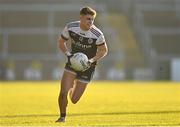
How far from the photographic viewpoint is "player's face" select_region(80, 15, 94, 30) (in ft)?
33.8

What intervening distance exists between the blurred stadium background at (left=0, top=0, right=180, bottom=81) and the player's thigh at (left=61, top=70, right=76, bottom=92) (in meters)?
30.7

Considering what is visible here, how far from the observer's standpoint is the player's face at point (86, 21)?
33.8 feet

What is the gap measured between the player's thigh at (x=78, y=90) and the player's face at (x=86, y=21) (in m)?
1.16

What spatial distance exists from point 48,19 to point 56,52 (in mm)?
3861

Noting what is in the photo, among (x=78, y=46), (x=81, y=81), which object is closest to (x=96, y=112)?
(x=81, y=81)

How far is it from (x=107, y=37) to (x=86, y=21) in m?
34.5

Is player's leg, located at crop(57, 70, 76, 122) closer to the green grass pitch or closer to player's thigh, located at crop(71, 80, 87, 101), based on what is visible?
the green grass pitch

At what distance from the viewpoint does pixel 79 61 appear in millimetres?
10328

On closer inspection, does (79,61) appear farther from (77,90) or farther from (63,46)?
(77,90)

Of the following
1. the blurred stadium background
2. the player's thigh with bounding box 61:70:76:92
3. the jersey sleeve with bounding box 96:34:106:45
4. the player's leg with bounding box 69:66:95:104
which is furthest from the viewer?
the blurred stadium background

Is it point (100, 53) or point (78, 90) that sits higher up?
point (100, 53)

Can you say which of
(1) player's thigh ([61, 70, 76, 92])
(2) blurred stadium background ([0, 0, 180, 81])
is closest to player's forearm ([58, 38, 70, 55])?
(1) player's thigh ([61, 70, 76, 92])

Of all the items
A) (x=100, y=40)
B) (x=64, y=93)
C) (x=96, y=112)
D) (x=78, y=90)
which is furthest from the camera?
(x=96, y=112)

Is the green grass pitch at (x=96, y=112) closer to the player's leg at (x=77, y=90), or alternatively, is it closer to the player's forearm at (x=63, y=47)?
the player's leg at (x=77, y=90)
